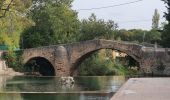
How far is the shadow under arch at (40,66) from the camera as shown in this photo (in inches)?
2347

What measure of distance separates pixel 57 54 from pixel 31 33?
8.01m

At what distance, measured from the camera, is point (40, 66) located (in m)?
61.8

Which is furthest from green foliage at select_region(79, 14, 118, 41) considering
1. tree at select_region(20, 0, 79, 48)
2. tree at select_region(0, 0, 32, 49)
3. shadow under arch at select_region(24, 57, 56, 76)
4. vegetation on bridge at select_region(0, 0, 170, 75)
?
tree at select_region(0, 0, 32, 49)

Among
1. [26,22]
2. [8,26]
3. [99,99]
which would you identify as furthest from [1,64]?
[99,99]

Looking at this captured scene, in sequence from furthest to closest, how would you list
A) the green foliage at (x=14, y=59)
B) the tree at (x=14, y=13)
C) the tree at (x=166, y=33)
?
the green foliage at (x=14, y=59) < the tree at (x=166, y=33) < the tree at (x=14, y=13)

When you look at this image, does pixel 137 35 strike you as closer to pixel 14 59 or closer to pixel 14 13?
pixel 14 59

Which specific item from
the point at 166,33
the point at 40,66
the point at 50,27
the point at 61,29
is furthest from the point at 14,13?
the point at 61,29

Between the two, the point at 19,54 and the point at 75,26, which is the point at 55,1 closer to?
the point at 75,26

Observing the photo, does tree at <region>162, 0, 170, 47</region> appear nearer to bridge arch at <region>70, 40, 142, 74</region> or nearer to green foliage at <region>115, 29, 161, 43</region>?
bridge arch at <region>70, 40, 142, 74</region>

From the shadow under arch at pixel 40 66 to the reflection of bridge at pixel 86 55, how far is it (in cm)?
55

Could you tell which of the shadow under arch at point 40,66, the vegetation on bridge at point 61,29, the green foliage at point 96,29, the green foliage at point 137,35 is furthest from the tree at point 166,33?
the green foliage at point 137,35

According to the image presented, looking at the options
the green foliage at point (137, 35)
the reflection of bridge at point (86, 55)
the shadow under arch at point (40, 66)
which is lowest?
the shadow under arch at point (40, 66)

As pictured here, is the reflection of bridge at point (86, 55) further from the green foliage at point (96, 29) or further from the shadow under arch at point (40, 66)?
the green foliage at point (96, 29)

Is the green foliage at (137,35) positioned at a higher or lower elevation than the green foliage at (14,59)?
higher
